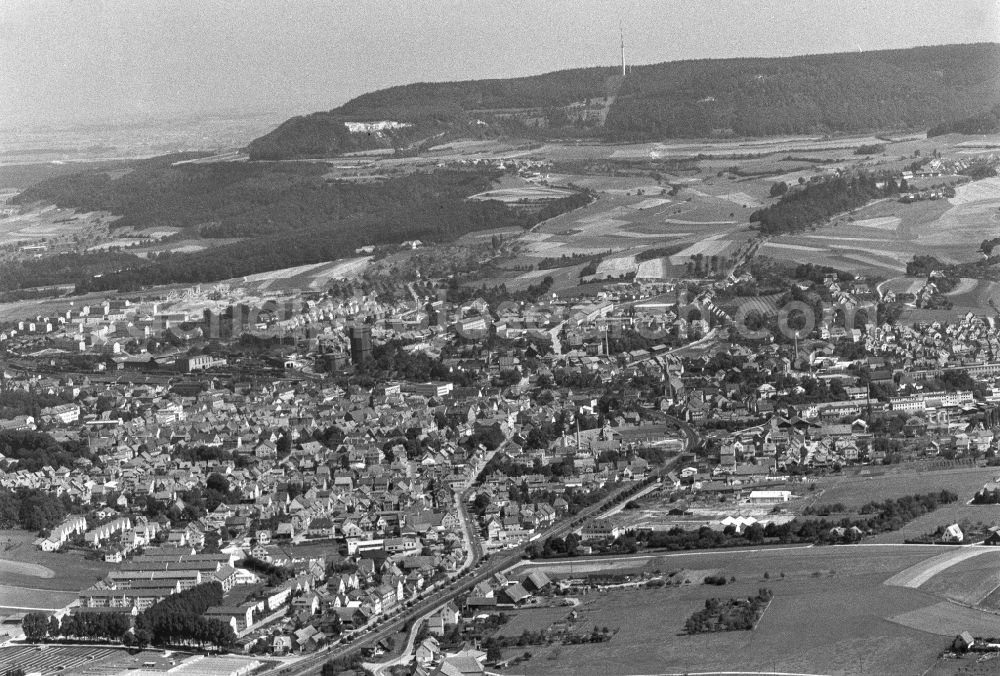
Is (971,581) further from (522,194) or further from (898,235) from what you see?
(522,194)

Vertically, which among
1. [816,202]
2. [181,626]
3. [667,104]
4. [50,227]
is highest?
[667,104]

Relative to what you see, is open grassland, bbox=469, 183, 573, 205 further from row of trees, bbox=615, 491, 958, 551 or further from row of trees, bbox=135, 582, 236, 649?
row of trees, bbox=135, 582, 236, 649

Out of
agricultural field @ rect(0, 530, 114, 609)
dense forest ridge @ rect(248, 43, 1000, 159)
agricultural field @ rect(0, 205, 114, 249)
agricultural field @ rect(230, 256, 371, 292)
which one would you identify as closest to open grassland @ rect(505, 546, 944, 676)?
agricultural field @ rect(0, 530, 114, 609)

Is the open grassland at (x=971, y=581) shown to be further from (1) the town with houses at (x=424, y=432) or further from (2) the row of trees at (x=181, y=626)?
(2) the row of trees at (x=181, y=626)

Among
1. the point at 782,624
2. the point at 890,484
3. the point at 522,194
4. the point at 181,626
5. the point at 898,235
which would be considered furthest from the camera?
the point at 522,194

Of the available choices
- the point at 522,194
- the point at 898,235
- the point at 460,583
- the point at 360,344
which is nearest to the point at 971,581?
the point at 460,583

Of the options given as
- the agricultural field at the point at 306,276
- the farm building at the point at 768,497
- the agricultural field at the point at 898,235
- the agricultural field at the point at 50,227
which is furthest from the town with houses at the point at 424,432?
the agricultural field at the point at 50,227
